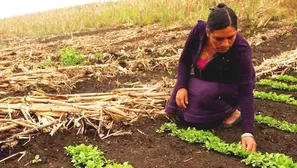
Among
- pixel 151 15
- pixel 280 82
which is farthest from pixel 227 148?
pixel 151 15

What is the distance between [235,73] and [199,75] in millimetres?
386

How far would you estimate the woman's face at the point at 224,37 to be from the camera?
3299 millimetres

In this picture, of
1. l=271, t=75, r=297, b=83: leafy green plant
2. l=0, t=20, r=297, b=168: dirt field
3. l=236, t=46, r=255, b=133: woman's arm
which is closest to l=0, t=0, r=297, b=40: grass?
l=271, t=75, r=297, b=83: leafy green plant

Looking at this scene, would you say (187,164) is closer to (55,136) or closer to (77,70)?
(55,136)

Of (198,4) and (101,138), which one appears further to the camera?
(198,4)

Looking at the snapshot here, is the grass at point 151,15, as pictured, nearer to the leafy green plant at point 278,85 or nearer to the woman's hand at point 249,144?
the leafy green plant at point 278,85

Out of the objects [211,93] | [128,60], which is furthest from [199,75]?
[128,60]

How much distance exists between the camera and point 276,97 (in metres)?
4.92

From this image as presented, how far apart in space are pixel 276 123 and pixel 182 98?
94 centimetres

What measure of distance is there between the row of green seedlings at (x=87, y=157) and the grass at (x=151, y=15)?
23.0 feet

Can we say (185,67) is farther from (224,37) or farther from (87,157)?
(87,157)

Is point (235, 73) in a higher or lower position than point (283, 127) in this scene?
higher

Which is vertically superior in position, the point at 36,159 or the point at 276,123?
the point at 36,159

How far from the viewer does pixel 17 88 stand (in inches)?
205
